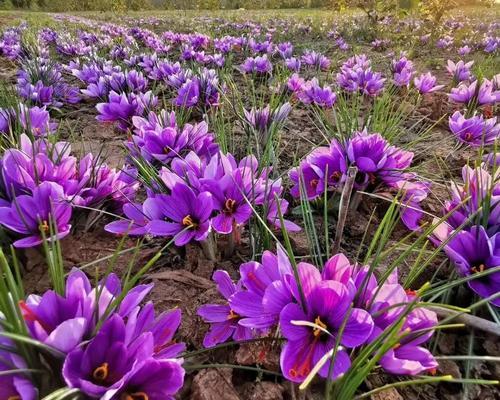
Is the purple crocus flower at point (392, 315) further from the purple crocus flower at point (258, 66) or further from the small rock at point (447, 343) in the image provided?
the purple crocus flower at point (258, 66)

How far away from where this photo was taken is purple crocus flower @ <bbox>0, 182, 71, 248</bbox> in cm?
88

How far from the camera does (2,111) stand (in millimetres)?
1577

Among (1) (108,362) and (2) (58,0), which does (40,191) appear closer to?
(1) (108,362)

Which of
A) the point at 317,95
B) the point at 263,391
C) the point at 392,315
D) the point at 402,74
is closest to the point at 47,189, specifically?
the point at 263,391

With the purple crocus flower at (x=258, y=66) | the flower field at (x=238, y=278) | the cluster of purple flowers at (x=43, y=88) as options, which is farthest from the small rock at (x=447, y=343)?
the purple crocus flower at (x=258, y=66)

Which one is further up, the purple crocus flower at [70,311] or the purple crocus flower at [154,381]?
the purple crocus flower at [70,311]

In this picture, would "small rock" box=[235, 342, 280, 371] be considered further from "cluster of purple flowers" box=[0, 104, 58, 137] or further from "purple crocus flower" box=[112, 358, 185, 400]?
"cluster of purple flowers" box=[0, 104, 58, 137]

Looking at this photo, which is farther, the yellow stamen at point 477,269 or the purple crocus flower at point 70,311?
the yellow stamen at point 477,269

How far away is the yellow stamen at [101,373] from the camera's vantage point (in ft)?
1.88

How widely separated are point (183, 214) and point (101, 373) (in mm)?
400

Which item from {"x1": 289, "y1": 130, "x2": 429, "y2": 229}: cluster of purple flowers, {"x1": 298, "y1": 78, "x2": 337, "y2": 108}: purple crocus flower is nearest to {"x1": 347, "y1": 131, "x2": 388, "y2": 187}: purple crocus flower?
{"x1": 289, "y1": 130, "x2": 429, "y2": 229}: cluster of purple flowers

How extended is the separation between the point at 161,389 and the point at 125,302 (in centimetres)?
16

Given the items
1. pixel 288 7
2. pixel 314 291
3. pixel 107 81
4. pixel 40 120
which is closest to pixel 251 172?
pixel 314 291

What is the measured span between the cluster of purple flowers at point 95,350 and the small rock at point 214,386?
0.13 metres
